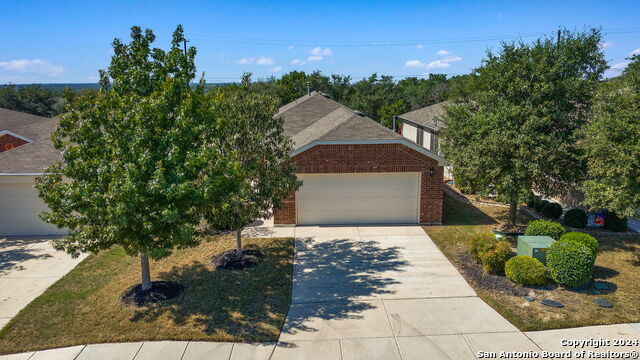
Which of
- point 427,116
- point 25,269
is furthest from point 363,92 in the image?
point 25,269

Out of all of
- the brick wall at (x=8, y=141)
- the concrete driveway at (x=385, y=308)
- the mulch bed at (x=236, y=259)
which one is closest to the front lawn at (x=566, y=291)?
the concrete driveway at (x=385, y=308)

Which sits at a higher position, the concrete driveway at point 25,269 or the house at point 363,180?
the house at point 363,180

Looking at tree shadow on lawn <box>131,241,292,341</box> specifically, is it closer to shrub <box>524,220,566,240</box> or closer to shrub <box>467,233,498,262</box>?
shrub <box>467,233,498,262</box>

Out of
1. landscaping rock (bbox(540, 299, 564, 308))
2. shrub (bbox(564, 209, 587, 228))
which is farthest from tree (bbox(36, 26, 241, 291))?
shrub (bbox(564, 209, 587, 228))

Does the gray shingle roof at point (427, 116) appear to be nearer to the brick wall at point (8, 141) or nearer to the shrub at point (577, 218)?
the shrub at point (577, 218)

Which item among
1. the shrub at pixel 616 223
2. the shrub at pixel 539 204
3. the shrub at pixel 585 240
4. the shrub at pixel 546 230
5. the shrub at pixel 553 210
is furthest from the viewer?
the shrub at pixel 539 204

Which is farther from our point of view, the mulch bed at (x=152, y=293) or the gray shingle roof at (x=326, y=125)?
the gray shingle roof at (x=326, y=125)

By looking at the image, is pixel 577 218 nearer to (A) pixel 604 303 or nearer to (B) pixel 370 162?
(A) pixel 604 303
